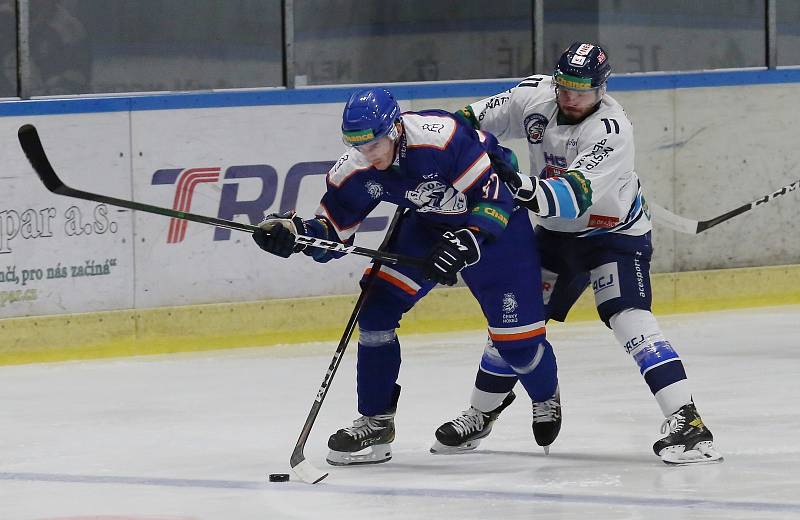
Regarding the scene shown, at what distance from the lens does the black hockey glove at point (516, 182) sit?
15.1 feet

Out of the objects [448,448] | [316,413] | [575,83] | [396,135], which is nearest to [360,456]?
[316,413]

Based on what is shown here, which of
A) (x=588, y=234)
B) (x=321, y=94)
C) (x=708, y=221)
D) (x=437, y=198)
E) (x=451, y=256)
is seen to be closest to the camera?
(x=451, y=256)

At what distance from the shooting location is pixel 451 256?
14.6 feet

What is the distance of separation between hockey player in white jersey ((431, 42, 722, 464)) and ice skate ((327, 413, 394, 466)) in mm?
208

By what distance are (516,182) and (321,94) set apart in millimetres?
2618

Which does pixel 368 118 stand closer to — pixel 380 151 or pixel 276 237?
pixel 380 151

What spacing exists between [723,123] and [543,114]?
3.14 m

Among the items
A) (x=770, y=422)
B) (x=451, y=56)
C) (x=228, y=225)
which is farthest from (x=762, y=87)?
(x=228, y=225)

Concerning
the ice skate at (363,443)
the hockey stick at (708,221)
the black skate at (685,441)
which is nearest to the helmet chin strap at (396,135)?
the ice skate at (363,443)

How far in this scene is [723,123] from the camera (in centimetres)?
790

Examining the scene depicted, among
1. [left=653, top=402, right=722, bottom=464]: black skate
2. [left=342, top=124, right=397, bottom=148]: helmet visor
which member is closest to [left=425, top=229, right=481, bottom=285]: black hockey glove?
[left=342, top=124, right=397, bottom=148]: helmet visor

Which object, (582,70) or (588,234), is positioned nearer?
(582,70)

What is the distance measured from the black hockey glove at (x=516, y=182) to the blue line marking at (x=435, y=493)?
0.77 meters

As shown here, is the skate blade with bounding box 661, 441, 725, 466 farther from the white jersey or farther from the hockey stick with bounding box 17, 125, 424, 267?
the hockey stick with bounding box 17, 125, 424, 267
